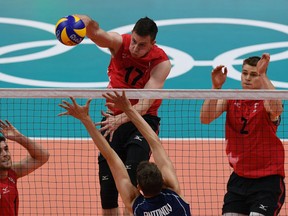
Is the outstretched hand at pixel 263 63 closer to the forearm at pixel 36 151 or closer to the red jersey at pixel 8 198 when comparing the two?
the forearm at pixel 36 151

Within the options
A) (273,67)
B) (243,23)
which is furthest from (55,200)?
(243,23)

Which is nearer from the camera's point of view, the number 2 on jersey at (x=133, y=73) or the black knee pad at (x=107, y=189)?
the black knee pad at (x=107, y=189)

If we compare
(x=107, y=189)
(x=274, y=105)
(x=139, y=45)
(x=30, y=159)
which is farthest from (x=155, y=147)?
(x=30, y=159)

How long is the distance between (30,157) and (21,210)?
220 centimetres

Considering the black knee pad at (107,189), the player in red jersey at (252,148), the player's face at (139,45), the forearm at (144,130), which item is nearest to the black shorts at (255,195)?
the player in red jersey at (252,148)

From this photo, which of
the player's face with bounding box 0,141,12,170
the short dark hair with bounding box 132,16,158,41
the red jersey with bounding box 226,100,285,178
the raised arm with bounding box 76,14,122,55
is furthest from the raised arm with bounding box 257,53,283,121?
the player's face with bounding box 0,141,12,170

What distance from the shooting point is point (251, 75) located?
35.9ft

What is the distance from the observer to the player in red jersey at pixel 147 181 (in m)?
8.63

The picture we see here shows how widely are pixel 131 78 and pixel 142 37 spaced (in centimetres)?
70

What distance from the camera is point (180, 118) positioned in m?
16.1

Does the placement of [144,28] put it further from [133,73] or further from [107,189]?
[107,189]

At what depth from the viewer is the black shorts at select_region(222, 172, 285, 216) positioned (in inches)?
412

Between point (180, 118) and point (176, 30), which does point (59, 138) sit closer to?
point (180, 118)

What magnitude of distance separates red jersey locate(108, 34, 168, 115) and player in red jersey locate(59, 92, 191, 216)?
6.88 ft
